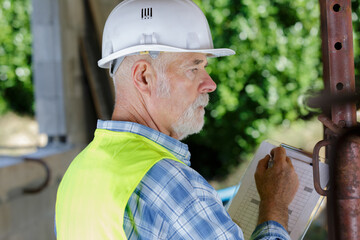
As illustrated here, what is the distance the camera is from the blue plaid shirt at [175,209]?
1207 mm

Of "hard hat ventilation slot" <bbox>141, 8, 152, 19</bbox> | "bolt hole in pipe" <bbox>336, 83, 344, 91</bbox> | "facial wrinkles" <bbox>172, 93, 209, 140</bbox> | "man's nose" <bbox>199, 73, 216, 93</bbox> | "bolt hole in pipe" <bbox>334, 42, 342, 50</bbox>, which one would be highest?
"hard hat ventilation slot" <bbox>141, 8, 152, 19</bbox>

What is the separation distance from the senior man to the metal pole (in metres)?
0.32

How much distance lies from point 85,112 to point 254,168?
432 cm

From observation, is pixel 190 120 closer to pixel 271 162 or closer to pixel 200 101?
pixel 200 101

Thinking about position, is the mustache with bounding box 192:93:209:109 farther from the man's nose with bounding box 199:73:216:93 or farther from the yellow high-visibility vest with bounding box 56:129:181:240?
the yellow high-visibility vest with bounding box 56:129:181:240

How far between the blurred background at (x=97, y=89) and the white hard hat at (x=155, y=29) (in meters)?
2.67

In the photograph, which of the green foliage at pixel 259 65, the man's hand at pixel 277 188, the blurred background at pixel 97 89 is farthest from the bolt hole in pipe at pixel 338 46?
the green foliage at pixel 259 65

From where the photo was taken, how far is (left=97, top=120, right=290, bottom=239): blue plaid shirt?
121cm

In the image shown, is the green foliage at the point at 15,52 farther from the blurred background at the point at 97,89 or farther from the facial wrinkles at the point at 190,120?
the facial wrinkles at the point at 190,120

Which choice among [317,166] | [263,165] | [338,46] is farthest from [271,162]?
[338,46]

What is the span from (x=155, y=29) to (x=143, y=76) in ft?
0.48

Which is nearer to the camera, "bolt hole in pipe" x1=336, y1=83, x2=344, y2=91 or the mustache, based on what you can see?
"bolt hole in pipe" x1=336, y1=83, x2=344, y2=91

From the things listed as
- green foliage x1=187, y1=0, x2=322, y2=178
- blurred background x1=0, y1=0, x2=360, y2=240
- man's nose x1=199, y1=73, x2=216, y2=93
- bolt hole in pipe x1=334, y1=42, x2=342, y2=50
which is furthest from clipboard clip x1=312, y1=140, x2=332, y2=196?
green foliage x1=187, y1=0, x2=322, y2=178

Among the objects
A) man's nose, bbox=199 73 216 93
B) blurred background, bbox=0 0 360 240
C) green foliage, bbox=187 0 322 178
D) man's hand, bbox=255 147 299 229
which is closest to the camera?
man's hand, bbox=255 147 299 229
